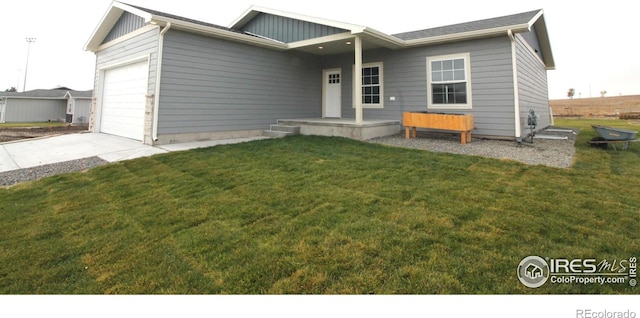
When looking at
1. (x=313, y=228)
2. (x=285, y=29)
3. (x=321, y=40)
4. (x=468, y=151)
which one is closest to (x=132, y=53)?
(x=285, y=29)

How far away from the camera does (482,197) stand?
139 inches

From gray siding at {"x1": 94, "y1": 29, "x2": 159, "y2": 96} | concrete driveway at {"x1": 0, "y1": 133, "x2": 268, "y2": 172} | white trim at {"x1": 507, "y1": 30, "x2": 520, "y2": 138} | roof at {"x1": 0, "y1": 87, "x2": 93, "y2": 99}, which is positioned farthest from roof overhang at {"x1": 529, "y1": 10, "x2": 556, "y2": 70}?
roof at {"x1": 0, "y1": 87, "x2": 93, "y2": 99}

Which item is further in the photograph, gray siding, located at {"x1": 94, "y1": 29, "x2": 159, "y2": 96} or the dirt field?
the dirt field

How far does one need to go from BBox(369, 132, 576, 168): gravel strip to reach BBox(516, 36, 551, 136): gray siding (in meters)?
1.18

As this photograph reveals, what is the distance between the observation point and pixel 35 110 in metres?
27.2

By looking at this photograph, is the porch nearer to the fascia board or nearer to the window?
the fascia board

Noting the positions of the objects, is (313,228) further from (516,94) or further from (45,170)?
(516,94)

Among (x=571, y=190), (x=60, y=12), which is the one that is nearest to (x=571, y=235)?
(x=571, y=190)

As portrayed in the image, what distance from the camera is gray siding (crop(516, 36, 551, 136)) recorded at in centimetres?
848

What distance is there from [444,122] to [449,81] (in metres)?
1.74

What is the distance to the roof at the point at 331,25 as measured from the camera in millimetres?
7707

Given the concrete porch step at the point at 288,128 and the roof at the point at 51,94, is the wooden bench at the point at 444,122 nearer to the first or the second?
the concrete porch step at the point at 288,128
